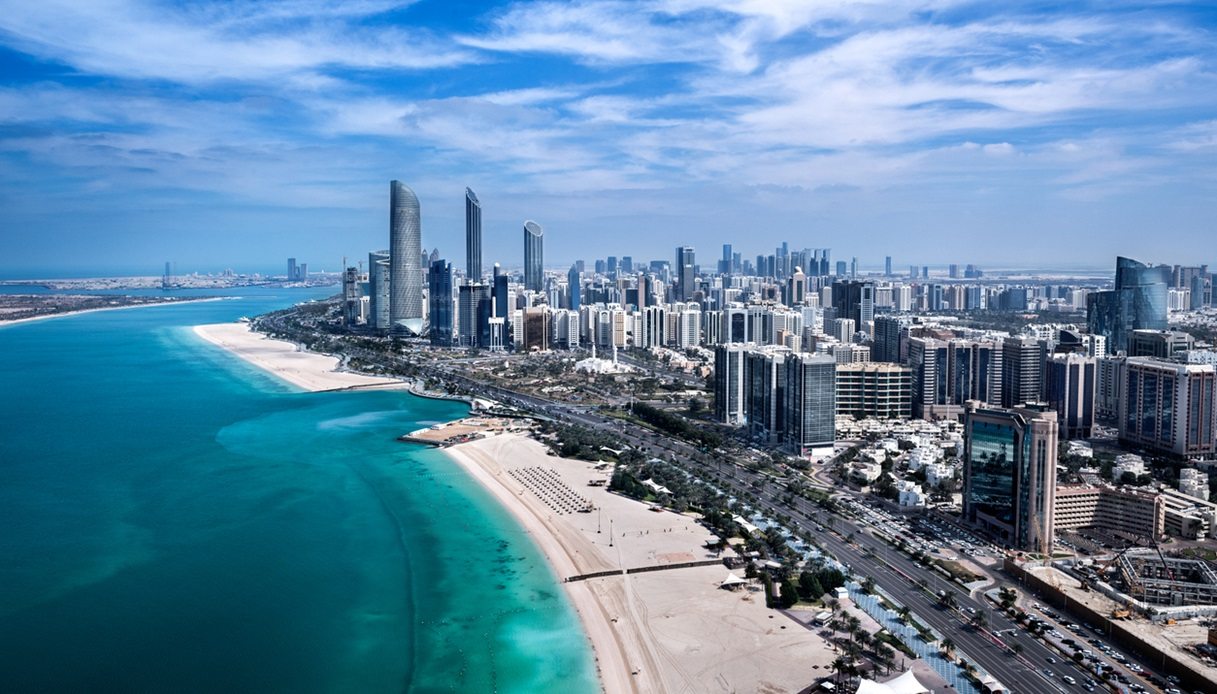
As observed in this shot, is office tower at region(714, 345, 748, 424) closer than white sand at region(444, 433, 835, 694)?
No

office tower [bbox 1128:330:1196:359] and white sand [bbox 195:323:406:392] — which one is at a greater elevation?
office tower [bbox 1128:330:1196:359]

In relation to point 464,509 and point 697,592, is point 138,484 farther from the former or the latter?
point 697,592

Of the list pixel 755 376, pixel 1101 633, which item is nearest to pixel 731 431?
pixel 755 376

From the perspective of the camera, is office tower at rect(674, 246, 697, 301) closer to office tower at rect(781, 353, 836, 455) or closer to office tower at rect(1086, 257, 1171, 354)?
office tower at rect(1086, 257, 1171, 354)

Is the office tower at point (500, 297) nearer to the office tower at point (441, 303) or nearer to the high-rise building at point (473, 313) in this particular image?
the high-rise building at point (473, 313)

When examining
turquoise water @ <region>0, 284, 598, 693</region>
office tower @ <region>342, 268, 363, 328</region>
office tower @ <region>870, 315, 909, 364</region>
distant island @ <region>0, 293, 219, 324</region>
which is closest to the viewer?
turquoise water @ <region>0, 284, 598, 693</region>

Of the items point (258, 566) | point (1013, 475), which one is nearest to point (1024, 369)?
point (1013, 475)

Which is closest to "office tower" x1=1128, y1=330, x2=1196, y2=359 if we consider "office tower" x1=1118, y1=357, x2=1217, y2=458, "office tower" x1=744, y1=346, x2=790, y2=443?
"office tower" x1=1118, y1=357, x2=1217, y2=458
